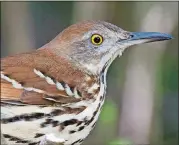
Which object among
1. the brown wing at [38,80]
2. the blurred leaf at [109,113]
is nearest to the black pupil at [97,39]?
the brown wing at [38,80]

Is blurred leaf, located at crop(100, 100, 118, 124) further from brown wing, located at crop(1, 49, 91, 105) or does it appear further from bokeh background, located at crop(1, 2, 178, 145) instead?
brown wing, located at crop(1, 49, 91, 105)

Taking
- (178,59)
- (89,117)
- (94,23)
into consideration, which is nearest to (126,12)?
(178,59)

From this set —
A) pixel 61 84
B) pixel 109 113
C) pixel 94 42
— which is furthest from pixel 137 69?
pixel 61 84

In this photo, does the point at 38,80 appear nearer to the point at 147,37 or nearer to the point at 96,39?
the point at 96,39

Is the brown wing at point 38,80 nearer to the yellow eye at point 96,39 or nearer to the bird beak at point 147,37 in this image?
the yellow eye at point 96,39

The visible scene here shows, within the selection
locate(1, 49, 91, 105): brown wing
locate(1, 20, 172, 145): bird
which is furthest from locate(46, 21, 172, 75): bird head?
locate(1, 49, 91, 105): brown wing

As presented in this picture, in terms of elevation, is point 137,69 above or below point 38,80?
below

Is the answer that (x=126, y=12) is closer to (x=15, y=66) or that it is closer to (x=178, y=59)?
(x=178, y=59)
